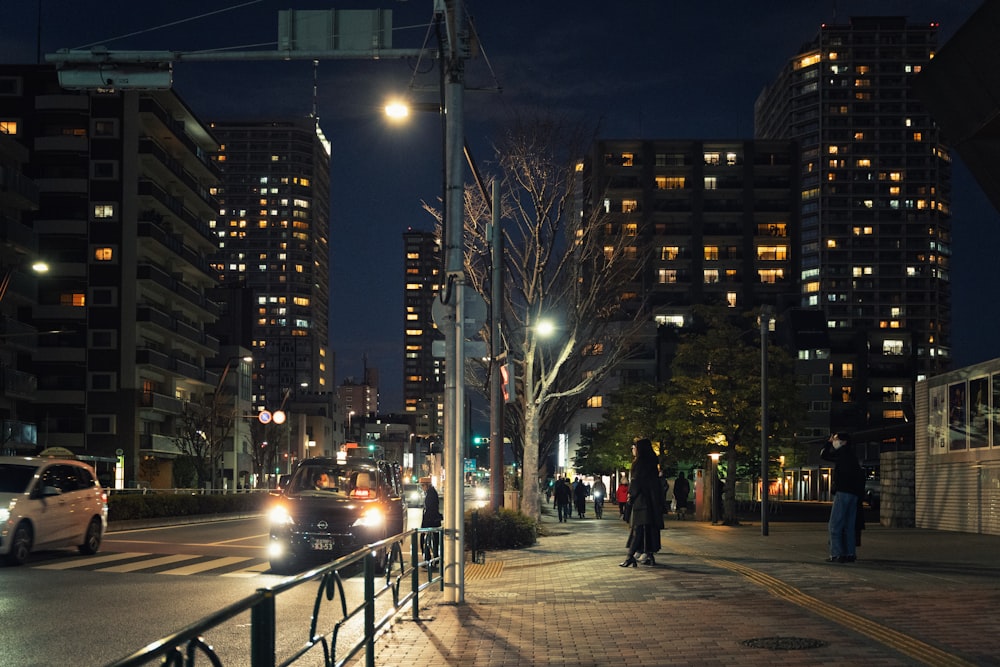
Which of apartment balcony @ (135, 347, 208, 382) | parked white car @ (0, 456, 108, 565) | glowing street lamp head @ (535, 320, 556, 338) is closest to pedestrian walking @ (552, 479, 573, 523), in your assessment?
glowing street lamp head @ (535, 320, 556, 338)

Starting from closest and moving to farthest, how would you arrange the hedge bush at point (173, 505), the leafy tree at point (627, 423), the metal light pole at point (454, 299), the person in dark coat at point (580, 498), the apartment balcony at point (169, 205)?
the metal light pole at point (454, 299), the hedge bush at point (173, 505), the person in dark coat at point (580, 498), the leafy tree at point (627, 423), the apartment balcony at point (169, 205)

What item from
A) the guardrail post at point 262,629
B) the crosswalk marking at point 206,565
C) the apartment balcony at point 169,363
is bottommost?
the crosswalk marking at point 206,565

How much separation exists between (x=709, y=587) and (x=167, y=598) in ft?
21.5

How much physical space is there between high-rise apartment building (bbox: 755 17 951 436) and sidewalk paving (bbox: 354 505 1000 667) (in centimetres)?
16086

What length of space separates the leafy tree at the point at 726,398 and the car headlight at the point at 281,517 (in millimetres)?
24879

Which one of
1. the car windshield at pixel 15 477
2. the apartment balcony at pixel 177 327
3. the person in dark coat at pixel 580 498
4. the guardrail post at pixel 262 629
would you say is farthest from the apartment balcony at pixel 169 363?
the guardrail post at pixel 262 629

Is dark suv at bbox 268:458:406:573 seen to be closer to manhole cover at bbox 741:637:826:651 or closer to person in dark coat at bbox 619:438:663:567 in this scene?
person in dark coat at bbox 619:438:663:567

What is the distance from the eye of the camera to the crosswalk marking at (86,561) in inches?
687

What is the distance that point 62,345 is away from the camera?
6888 cm

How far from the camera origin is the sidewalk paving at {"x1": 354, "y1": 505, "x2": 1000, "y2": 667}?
8648 mm

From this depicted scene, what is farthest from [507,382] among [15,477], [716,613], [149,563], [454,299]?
[716,613]

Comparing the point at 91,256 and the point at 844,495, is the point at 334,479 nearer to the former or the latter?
the point at 844,495

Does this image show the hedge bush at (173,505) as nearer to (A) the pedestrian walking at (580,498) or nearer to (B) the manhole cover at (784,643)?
(A) the pedestrian walking at (580,498)

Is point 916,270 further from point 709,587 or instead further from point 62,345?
point 709,587
